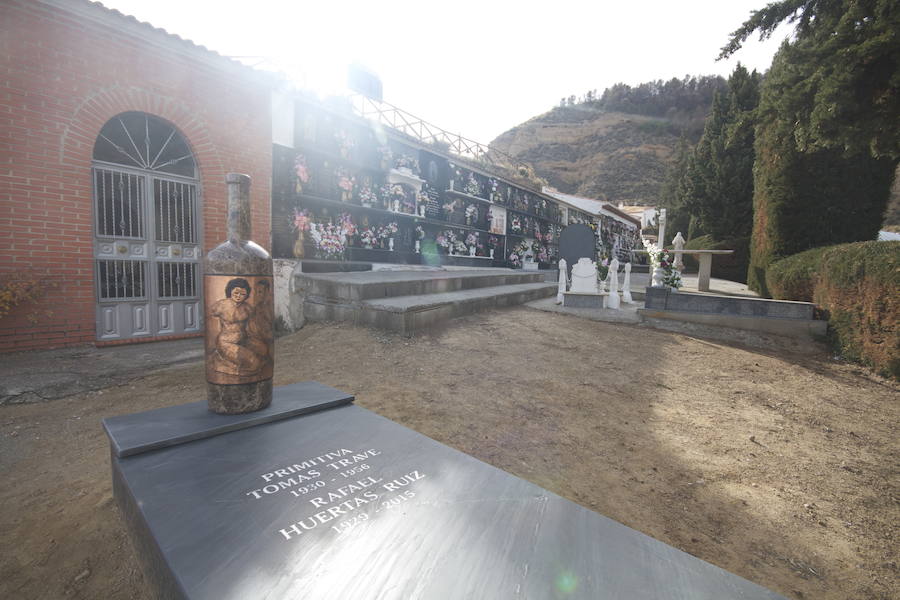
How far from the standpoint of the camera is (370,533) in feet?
3.46

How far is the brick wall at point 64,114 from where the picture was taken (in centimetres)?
456

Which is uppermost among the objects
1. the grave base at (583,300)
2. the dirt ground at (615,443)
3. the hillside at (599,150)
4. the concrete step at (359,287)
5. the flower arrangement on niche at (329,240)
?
the hillside at (599,150)

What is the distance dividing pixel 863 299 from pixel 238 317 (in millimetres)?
7159

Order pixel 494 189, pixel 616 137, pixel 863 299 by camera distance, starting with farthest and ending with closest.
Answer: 1. pixel 616 137
2. pixel 494 189
3. pixel 863 299

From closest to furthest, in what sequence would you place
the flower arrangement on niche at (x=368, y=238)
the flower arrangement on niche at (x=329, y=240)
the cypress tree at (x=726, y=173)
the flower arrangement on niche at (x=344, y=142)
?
the flower arrangement on niche at (x=329, y=240) → the flower arrangement on niche at (x=344, y=142) → the flower arrangement on niche at (x=368, y=238) → the cypress tree at (x=726, y=173)

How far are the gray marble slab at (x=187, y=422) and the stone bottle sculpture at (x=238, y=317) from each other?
90 millimetres

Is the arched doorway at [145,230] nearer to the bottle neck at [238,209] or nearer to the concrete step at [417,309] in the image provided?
the concrete step at [417,309]

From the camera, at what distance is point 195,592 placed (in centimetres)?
84

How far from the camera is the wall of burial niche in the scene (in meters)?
7.18

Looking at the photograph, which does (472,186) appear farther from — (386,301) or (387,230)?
(386,301)

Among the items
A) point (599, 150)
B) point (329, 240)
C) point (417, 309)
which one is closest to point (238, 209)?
point (417, 309)

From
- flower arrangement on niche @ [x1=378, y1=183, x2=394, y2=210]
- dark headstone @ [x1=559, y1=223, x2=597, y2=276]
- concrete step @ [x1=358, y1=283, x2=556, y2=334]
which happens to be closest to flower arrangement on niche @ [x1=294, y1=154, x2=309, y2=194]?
flower arrangement on niche @ [x1=378, y1=183, x2=394, y2=210]

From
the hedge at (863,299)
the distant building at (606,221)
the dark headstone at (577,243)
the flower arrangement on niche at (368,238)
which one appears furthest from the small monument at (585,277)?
the distant building at (606,221)

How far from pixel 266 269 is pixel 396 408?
75.7 inches
